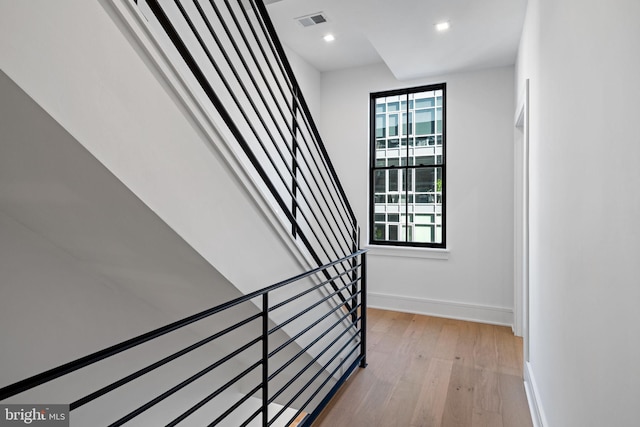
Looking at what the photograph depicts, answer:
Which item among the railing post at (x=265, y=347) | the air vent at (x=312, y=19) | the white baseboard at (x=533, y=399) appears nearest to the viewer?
the railing post at (x=265, y=347)

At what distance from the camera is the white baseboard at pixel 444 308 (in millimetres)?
3896

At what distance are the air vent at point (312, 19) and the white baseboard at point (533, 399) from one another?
3.18 m

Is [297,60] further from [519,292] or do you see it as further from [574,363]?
[574,363]

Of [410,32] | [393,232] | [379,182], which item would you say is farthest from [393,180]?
[410,32]

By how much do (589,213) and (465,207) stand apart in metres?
2.97

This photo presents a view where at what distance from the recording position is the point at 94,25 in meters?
0.96

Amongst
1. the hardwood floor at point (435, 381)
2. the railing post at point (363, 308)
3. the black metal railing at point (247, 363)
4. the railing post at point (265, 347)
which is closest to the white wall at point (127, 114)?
the railing post at point (265, 347)

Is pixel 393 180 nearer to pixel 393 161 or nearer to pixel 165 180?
pixel 393 161

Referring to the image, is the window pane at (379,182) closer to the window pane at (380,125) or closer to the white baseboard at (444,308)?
the window pane at (380,125)

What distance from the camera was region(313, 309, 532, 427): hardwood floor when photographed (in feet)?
7.39

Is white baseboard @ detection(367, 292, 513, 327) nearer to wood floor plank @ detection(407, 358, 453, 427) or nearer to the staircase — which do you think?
wood floor plank @ detection(407, 358, 453, 427)

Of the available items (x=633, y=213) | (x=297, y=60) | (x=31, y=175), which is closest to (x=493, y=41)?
(x=297, y=60)

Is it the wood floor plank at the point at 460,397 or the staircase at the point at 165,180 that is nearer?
the staircase at the point at 165,180

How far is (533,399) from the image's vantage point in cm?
226
